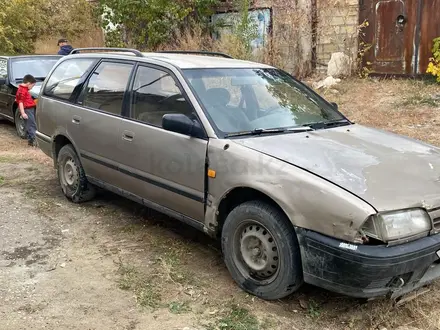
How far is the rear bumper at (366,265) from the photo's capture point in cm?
293

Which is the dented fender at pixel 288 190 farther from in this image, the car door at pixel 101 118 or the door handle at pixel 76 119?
the door handle at pixel 76 119

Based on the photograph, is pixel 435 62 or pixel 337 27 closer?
pixel 435 62

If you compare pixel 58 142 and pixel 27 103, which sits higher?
pixel 27 103

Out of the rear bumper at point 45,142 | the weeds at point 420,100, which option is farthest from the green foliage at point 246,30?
the rear bumper at point 45,142

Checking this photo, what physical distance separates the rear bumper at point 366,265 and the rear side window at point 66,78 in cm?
340

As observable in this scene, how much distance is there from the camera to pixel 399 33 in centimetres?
1118

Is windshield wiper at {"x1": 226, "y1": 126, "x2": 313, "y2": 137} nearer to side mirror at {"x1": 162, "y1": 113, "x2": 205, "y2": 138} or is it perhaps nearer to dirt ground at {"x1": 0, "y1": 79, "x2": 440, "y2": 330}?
side mirror at {"x1": 162, "y1": 113, "x2": 205, "y2": 138}

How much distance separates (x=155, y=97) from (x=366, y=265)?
95.6 inches

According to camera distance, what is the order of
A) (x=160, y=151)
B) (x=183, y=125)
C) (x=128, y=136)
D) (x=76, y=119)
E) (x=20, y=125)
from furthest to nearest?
(x=20, y=125)
(x=76, y=119)
(x=128, y=136)
(x=160, y=151)
(x=183, y=125)

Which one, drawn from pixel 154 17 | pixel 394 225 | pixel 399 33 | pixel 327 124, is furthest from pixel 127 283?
pixel 154 17

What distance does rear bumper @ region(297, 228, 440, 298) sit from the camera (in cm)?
293

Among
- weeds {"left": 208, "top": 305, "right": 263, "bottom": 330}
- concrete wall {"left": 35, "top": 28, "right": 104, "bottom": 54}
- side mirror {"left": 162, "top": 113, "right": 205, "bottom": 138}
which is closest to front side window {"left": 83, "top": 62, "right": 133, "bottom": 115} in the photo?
side mirror {"left": 162, "top": 113, "right": 205, "bottom": 138}

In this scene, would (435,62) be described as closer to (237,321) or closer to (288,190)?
(288,190)

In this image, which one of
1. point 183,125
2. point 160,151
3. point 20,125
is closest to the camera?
point 183,125
